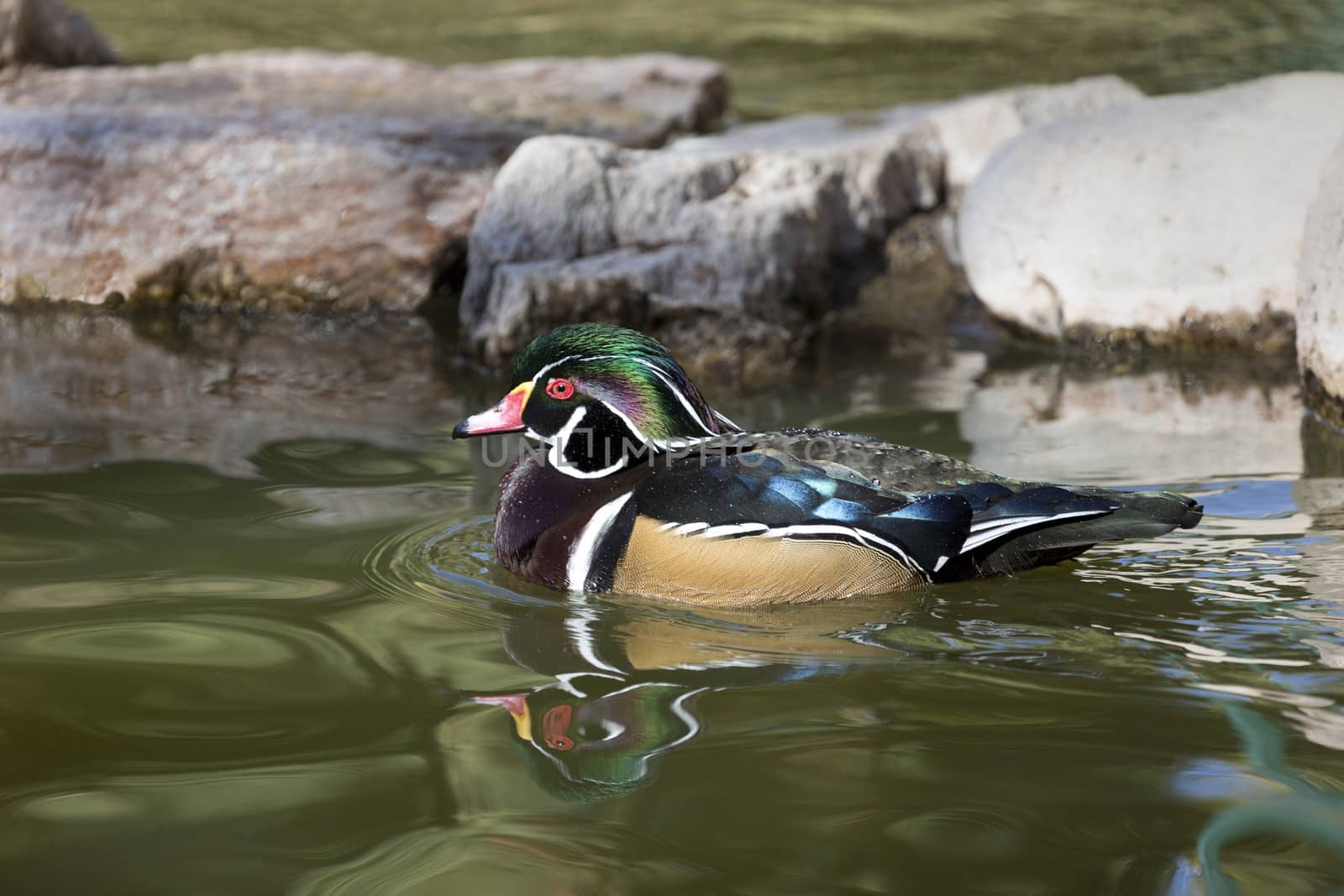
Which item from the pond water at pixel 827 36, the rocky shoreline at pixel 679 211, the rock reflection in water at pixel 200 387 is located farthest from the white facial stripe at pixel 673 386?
the pond water at pixel 827 36

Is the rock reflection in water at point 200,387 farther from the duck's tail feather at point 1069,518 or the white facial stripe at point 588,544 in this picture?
the duck's tail feather at point 1069,518

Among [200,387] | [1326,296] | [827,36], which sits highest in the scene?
[827,36]

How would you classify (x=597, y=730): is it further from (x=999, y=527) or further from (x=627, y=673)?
(x=999, y=527)

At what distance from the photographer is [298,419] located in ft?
20.8

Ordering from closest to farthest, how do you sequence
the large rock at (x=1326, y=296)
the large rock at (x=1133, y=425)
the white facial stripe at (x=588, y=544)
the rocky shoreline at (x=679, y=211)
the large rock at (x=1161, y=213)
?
1. the white facial stripe at (x=588, y=544)
2. the large rock at (x=1133, y=425)
3. the large rock at (x=1326, y=296)
4. the large rock at (x=1161, y=213)
5. the rocky shoreline at (x=679, y=211)

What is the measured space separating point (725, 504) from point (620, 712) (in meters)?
0.76

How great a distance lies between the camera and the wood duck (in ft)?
13.4

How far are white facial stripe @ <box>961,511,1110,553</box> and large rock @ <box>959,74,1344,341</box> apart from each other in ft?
11.9

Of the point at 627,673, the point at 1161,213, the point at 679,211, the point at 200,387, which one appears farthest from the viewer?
the point at 679,211

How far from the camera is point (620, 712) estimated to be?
352 cm

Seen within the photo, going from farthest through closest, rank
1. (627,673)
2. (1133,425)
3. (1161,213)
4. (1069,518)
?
(1161,213) < (1133,425) < (1069,518) < (627,673)

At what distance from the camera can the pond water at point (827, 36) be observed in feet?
41.3

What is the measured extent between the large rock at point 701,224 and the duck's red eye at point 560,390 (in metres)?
2.81

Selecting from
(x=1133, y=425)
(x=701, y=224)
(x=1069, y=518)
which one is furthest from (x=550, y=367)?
(x=701, y=224)
